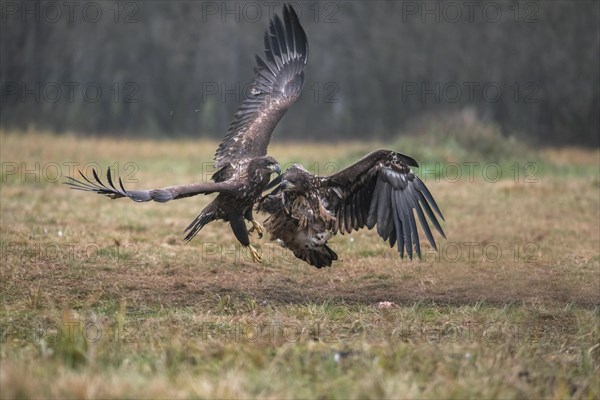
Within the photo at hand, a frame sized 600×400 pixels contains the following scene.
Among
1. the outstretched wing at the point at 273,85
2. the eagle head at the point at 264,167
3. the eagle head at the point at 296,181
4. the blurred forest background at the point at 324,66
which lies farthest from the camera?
the blurred forest background at the point at 324,66

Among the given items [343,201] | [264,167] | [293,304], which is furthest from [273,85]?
[293,304]

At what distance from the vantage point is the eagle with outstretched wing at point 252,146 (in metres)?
7.82

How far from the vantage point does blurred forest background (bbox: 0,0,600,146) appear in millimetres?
22891

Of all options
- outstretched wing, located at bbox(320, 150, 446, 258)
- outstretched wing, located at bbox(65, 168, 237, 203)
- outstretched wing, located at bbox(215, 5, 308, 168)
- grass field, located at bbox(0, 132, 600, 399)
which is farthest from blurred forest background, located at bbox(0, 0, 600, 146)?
outstretched wing, located at bbox(65, 168, 237, 203)

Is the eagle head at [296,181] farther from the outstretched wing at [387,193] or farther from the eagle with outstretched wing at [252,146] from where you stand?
the eagle with outstretched wing at [252,146]

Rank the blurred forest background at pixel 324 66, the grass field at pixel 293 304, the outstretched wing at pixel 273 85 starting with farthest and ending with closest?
the blurred forest background at pixel 324 66 < the outstretched wing at pixel 273 85 < the grass field at pixel 293 304

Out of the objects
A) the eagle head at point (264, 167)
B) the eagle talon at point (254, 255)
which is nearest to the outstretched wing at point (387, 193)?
the eagle head at point (264, 167)

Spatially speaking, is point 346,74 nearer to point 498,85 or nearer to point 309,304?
point 498,85

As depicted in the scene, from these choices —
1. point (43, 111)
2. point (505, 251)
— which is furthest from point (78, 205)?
point (43, 111)

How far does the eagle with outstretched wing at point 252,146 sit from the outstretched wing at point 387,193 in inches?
24.3

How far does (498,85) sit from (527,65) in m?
0.97

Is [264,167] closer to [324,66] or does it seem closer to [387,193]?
[387,193]

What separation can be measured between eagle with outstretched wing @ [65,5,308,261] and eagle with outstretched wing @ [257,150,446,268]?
0.28 m

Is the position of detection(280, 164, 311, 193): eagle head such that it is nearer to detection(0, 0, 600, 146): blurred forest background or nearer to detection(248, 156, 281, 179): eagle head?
detection(248, 156, 281, 179): eagle head
